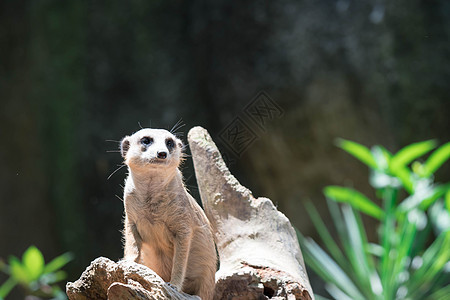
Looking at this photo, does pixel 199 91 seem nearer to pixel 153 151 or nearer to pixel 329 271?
pixel 329 271

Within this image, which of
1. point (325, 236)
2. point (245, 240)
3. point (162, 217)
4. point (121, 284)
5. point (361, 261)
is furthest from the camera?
point (325, 236)

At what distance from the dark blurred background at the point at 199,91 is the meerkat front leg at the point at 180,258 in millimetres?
2618

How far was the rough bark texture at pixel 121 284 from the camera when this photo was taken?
65.6 inches

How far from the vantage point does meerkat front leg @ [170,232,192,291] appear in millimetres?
2023

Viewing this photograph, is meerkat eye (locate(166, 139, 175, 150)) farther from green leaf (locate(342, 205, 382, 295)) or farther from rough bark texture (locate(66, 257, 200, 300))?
green leaf (locate(342, 205, 382, 295))

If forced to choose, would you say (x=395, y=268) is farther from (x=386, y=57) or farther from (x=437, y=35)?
(x=437, y=35)

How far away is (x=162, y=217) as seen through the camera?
2.11m

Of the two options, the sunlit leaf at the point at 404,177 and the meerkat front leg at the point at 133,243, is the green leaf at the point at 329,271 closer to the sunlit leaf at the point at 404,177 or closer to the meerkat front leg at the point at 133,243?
the sunlit leaf at the point at 404,177

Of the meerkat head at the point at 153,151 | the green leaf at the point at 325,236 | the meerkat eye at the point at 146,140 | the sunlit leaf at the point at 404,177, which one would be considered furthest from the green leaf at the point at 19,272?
the sunlit leaf at the point at 404,177

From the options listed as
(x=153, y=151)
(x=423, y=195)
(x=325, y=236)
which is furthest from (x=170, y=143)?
(x=325, y=236)

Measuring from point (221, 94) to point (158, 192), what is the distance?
11.3 feet

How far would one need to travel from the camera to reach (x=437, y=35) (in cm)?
508

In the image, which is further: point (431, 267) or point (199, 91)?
point (199, 91)

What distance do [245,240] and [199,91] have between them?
3.18 metres
